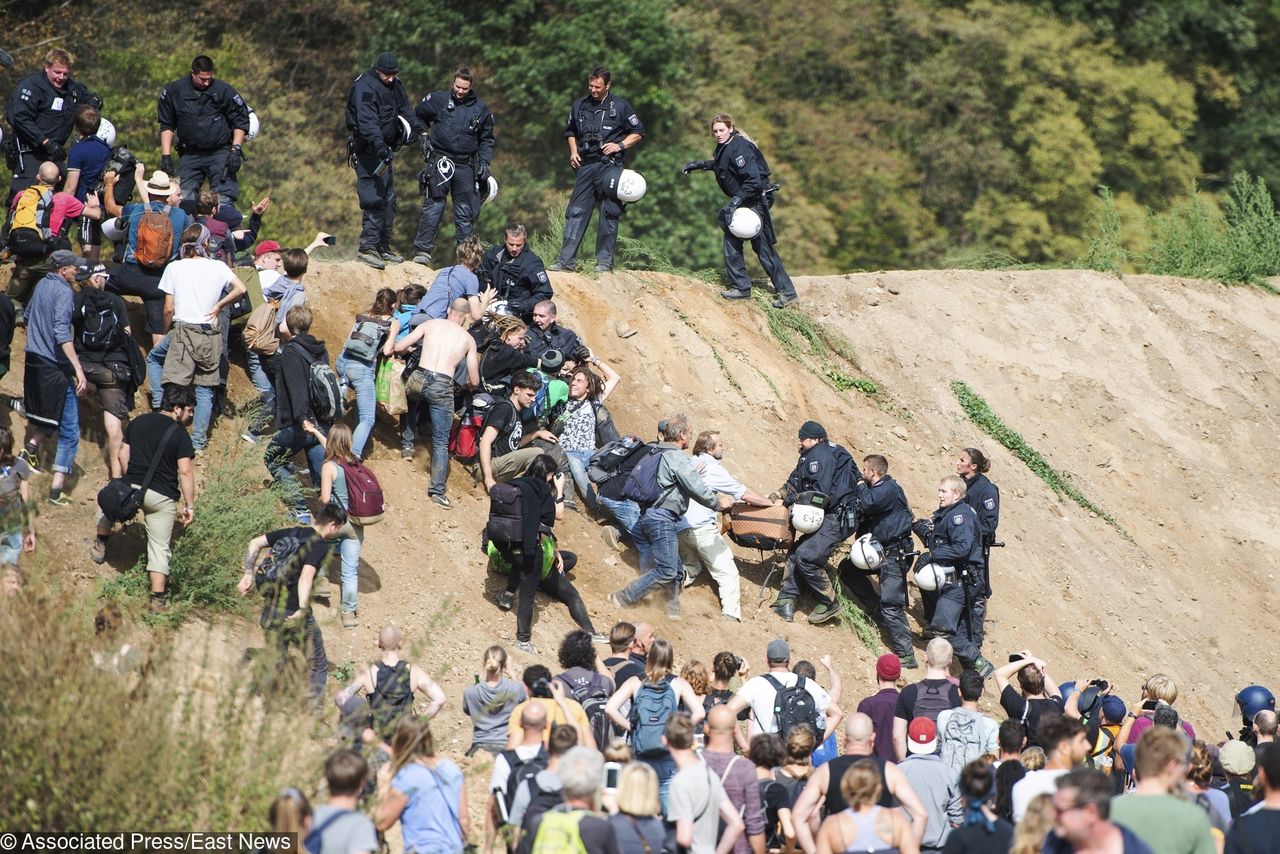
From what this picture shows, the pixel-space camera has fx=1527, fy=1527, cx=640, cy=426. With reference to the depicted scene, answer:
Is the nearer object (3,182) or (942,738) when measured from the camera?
(942,738)

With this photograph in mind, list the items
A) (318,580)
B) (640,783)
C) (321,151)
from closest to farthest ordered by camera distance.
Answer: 1. (640,783)
2. (318,580)
3. (321,151)

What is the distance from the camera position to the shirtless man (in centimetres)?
1247

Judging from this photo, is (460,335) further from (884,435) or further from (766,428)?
(884,435)

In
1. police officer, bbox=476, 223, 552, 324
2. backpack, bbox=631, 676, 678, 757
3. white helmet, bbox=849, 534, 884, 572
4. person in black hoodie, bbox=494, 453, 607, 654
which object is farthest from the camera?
police officer, bbox=476, 223, 552, 324

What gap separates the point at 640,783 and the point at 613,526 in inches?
237

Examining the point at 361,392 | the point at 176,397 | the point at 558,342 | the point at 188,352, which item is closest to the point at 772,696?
the point at 361,392

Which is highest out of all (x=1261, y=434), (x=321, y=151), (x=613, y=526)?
(x=613, y=526)

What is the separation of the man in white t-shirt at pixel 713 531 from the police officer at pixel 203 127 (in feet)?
17.0

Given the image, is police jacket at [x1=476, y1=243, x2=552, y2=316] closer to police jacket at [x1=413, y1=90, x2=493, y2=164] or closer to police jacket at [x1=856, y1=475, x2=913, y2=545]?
police jacket at [x1=413, y1=90, x2=493, y2=164]

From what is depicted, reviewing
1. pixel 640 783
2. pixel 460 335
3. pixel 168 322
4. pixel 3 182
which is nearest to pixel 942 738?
pixel 640 783

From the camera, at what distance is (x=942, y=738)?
958 cm

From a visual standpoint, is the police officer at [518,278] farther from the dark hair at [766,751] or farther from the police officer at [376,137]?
the dark hair at [766,751]

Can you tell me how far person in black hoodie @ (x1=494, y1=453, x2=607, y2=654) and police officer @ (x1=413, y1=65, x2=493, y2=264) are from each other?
13.0 ft

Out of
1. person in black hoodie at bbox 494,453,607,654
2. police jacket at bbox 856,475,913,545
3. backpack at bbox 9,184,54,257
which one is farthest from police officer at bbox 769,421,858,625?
backpack at bbox 9,184,54,257
